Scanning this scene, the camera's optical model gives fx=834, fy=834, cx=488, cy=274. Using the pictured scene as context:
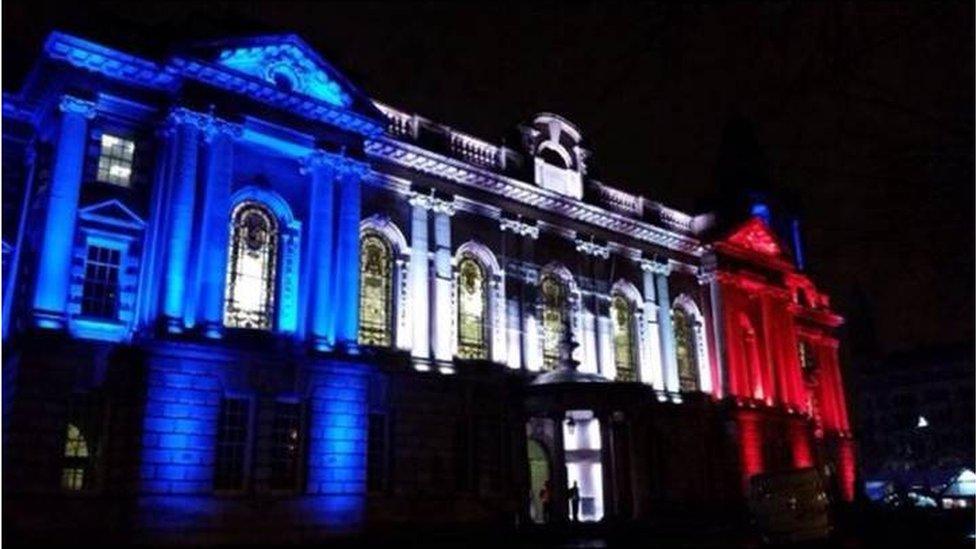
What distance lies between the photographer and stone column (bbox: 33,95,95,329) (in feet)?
67.2

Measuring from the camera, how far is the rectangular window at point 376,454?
25.2 meters

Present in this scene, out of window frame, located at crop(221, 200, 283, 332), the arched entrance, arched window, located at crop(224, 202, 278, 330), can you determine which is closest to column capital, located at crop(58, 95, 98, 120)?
window frame, located at crop(221, 200, 283, 332)

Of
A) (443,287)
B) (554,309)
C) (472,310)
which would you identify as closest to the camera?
(443,287)

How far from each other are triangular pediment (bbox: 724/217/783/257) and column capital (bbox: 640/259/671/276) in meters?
4.61

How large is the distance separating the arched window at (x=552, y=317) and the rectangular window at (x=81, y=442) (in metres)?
15.7

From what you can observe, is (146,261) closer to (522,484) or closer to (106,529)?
(106,529)

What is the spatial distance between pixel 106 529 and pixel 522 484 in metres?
13.2

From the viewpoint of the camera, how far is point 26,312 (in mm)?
20938

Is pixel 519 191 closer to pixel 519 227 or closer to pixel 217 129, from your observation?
pixel 519 227

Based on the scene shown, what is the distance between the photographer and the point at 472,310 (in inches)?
1169

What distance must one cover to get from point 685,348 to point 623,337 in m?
4.21

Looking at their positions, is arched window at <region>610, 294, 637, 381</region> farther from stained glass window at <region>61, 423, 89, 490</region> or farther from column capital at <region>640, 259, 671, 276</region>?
stained glass window at <region>61, 423, 89, 490</region>

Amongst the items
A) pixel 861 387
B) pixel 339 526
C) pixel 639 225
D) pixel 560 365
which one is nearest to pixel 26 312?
pixel 339 526

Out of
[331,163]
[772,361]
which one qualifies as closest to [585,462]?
[772,361]
